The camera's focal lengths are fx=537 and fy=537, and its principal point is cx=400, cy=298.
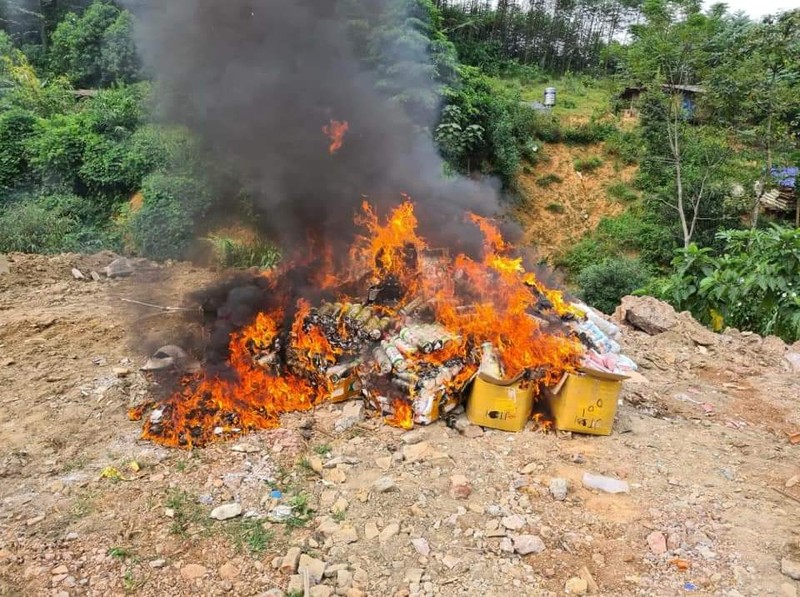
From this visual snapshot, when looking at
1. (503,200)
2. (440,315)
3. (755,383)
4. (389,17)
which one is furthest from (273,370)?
(503,200)

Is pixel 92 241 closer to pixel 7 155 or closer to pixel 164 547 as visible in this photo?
pixel 7 155

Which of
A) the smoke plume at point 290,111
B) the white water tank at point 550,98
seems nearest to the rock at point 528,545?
the smoke plume at point 290,111

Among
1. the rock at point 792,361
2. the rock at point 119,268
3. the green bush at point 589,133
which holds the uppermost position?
the green bush at point 589,133

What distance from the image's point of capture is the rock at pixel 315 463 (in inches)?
176

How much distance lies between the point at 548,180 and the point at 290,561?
18146mm

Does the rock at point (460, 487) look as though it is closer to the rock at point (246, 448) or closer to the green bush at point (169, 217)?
the rock at point (246, 448)

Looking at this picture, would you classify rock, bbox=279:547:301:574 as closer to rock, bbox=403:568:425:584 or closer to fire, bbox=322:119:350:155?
rock, bbox=403:568:425:584

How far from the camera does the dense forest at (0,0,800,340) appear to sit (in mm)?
9688

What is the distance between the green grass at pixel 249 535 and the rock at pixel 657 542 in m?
2.60

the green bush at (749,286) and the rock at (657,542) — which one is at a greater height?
the green bush at (749,286)

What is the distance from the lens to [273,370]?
5.73 meters

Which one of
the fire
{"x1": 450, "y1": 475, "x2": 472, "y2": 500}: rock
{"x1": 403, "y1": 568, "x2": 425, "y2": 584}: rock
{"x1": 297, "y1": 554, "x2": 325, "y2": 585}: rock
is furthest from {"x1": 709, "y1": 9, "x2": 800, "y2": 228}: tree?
{"x1": 297, "y1": 554, "x2": 325, "y2": 585}: rock

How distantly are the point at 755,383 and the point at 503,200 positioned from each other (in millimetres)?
12825

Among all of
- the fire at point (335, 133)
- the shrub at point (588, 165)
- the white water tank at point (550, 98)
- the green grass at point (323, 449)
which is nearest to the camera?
the green grass at point (323, 449)
